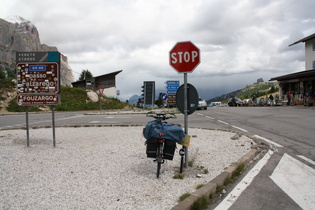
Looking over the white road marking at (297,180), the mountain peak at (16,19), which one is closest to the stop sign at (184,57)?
the white road marking at (297,180)

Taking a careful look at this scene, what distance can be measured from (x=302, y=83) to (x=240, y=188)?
3030 centimetres

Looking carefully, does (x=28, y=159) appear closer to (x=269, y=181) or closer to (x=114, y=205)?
(x=114, y=205)

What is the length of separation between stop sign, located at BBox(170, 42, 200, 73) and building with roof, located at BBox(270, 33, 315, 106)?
25458mm

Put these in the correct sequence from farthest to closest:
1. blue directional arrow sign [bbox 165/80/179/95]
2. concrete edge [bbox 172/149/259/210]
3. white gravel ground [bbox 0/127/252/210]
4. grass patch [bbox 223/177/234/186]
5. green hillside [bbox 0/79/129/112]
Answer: green hillside [bbox 0/79/129/112], blue directional arrow sign [bbox 165/80/179/95], grass patch [bbox 223/177/234/186], white gravel ground [bbox 0/127/252/210], concrete edge [bbox 172/149/259/210]

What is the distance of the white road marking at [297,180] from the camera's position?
3.70 metres

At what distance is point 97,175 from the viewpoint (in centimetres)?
462

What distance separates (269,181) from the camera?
175 inches

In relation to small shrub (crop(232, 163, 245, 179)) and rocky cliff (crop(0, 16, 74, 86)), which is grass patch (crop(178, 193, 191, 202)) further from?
rocky cliff (crop(0, 16, 74, 86))

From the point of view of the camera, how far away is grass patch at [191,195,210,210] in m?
3.36

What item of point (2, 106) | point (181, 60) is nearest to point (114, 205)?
point (181, 60)

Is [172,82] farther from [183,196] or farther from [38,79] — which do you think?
[183,196]

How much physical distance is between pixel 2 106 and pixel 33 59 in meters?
26.9

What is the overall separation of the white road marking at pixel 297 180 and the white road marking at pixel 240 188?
0.31 m

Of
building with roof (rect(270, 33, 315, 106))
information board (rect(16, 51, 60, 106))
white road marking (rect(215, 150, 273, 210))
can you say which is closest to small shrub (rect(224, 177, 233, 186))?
white road marking (rect(215, 150, 273, 210))
